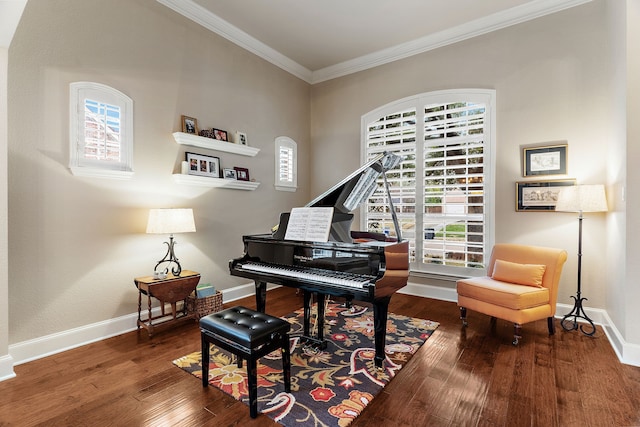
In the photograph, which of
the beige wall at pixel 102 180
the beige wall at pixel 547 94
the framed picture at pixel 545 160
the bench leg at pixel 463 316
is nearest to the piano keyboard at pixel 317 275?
the beige wall at pixel 102 180

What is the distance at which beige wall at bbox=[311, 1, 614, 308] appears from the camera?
3426 mm

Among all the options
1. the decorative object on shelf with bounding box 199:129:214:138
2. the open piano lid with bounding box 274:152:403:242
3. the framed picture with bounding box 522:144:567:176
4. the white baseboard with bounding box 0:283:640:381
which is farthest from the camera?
the decorative object on shelf with bounding box 199:129:214:138

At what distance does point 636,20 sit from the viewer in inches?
101

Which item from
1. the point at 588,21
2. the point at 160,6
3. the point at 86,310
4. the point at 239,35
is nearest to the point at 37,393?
the point at 86,310

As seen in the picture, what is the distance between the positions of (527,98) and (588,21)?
941 mm

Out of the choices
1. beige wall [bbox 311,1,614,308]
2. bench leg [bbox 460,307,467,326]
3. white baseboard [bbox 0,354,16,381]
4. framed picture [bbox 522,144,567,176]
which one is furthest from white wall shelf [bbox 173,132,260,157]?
framed picture [bbox 522,144,567,176]

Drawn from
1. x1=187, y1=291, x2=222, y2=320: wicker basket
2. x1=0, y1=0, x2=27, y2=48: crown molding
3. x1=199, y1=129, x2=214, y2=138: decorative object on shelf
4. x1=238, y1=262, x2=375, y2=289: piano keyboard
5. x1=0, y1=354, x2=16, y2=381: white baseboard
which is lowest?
x1=0, y1=354, x2=16, y2=381: white baseboard

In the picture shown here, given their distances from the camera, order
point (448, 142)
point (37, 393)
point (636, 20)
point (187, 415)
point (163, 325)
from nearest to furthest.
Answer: point (187, 415), point (37, 393), point (636, 20), point (163, 325), point (448, 142)

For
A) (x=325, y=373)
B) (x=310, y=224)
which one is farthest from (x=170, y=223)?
(x=325, y=373)

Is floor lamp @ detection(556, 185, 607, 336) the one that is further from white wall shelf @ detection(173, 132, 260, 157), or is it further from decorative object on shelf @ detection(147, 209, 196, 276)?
decorative object on shelf @ detection(147, 209, 196, 276)

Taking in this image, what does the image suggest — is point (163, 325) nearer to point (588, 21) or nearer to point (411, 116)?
point (411, 116)

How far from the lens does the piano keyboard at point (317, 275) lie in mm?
2268

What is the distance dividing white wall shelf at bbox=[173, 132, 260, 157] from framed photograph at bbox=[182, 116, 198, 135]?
99 millimetres

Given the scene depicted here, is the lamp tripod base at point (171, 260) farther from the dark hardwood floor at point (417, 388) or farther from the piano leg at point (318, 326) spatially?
the piano leg at point (318, 326)
